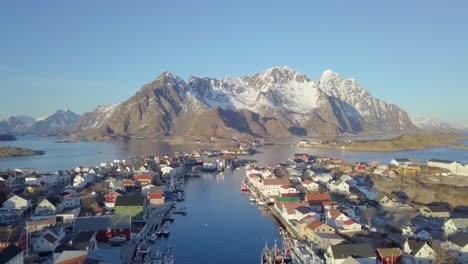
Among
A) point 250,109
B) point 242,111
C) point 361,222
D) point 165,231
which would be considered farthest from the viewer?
point 250,109

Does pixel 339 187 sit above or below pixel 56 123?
below

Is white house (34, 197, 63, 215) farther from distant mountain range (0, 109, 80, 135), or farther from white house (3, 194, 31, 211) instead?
distant mountain range (0, 109, 80, 135)

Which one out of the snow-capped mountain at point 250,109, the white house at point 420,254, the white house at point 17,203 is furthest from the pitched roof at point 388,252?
the snow-capped mountain at point 250,109

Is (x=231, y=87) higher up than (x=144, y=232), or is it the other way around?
(x=231, y=87)

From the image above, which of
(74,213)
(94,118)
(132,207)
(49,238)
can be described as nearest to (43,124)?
(94,118)

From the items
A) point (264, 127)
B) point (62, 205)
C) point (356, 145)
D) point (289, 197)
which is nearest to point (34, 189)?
point (62, 205)

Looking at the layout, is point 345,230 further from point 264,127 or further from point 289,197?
point 264,127

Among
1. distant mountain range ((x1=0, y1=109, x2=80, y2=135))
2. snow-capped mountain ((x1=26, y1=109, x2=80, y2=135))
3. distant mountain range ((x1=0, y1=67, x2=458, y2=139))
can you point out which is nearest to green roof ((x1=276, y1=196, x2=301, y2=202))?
distant mountain range ((x1=0, y1=67, x2=458, y2=139))

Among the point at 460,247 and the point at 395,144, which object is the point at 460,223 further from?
the point at 395,144
